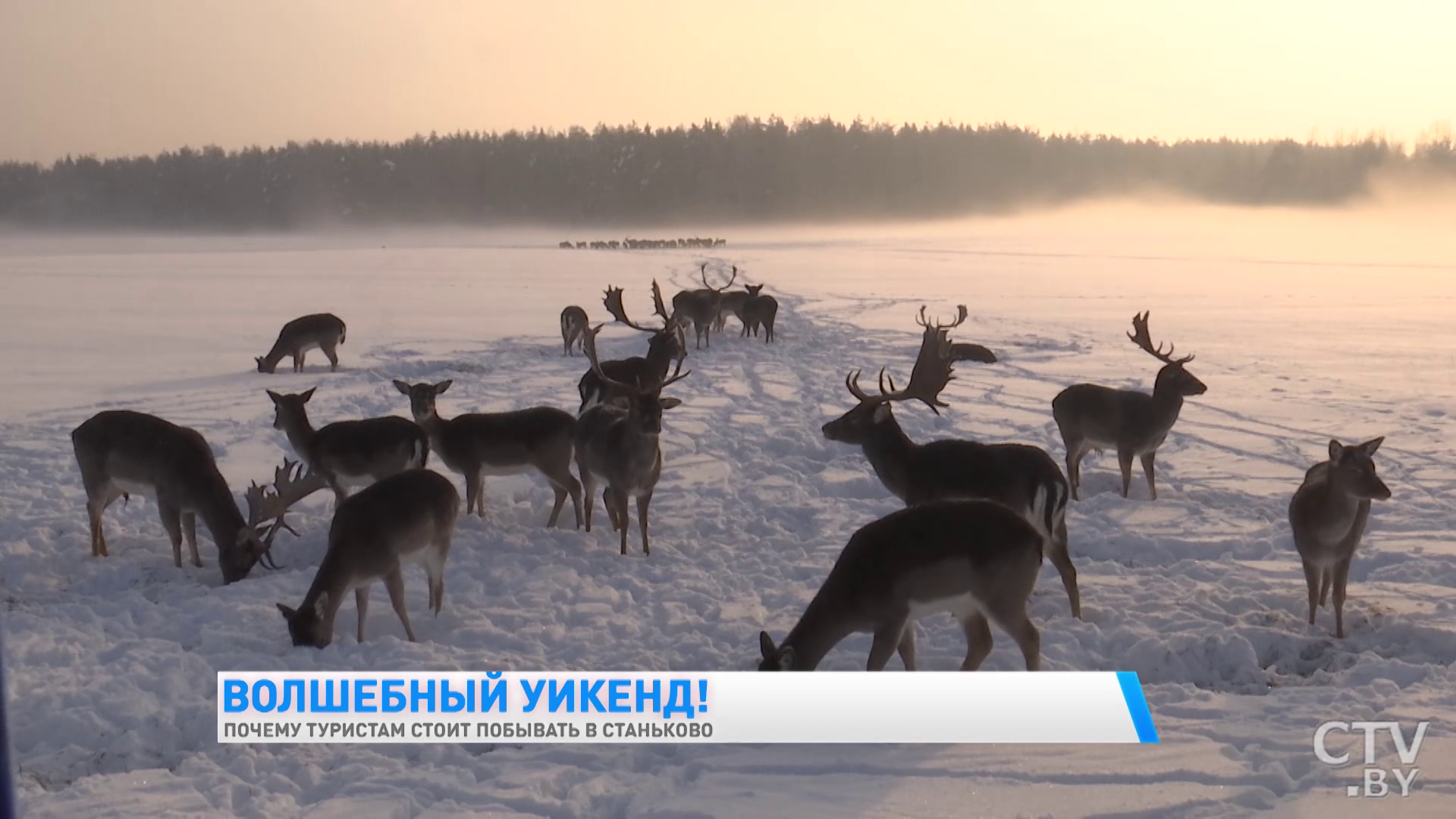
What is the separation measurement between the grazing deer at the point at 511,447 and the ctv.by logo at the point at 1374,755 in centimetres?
547

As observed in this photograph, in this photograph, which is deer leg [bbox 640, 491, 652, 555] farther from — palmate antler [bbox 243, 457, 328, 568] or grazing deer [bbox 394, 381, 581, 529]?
palmate antler [bbox 243, 457, 328, 568]

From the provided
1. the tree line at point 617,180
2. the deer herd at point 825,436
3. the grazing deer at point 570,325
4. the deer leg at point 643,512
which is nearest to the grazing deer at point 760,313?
the grazing deer at point 570,325

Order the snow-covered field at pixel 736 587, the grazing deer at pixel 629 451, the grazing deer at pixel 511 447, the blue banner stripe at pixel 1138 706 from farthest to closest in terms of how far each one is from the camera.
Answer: the grazing deer at pixel 511 447, the grazing deer at pixel 629 451, the blue banner stripe at pixel 1138 706, the snow-covered field at pixel 736 587

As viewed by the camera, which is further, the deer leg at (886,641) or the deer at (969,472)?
the deer at (969,472)

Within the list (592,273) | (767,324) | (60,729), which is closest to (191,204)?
(592,273)

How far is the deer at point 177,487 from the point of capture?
793 cm

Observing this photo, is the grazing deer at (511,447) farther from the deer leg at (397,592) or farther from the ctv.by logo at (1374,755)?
the ctv.by logo at (1374,755)

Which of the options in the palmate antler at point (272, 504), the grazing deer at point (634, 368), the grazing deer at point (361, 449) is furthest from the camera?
the grazing deer at point (634, 368)

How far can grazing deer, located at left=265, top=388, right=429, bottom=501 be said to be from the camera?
8.84 m

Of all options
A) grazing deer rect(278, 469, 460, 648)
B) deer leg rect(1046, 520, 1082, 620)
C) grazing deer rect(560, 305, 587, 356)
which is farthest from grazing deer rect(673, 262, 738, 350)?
deer leg rect(1046, 520, 1082, 620)

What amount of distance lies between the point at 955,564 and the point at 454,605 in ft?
11.1

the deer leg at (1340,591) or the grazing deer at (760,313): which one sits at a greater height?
the grazing deer at (760,313)

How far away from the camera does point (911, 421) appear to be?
43.0ft

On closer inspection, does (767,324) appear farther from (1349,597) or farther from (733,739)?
(733,739)
